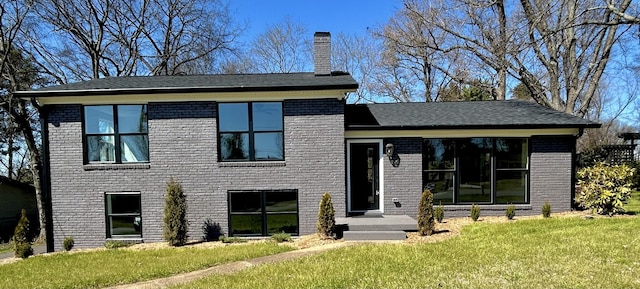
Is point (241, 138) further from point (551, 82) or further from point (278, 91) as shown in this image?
point (551, 82)

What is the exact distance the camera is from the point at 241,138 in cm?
946

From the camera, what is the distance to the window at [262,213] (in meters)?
9.45

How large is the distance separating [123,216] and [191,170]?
2.49 meters

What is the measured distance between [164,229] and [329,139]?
5224 mm

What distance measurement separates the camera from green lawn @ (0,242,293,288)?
6.03 metres

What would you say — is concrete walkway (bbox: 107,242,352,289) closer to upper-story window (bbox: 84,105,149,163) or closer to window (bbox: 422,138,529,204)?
window (bbox: 422,138,529,204)

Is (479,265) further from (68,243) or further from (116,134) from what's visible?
(68,243)

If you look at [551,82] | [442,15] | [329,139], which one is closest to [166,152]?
[329,139]

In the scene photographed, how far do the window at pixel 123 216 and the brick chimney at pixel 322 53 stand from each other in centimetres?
676

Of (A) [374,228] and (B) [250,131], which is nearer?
(A) [374,228]

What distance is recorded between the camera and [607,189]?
9117 millimetres

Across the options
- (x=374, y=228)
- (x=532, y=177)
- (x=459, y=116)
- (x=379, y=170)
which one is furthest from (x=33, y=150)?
(x=532, y=177)

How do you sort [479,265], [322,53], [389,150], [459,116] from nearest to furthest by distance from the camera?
[479,265] < [389,150] < [322,53] < [459,116]

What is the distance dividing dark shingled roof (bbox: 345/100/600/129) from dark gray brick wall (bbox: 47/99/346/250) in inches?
57.6
